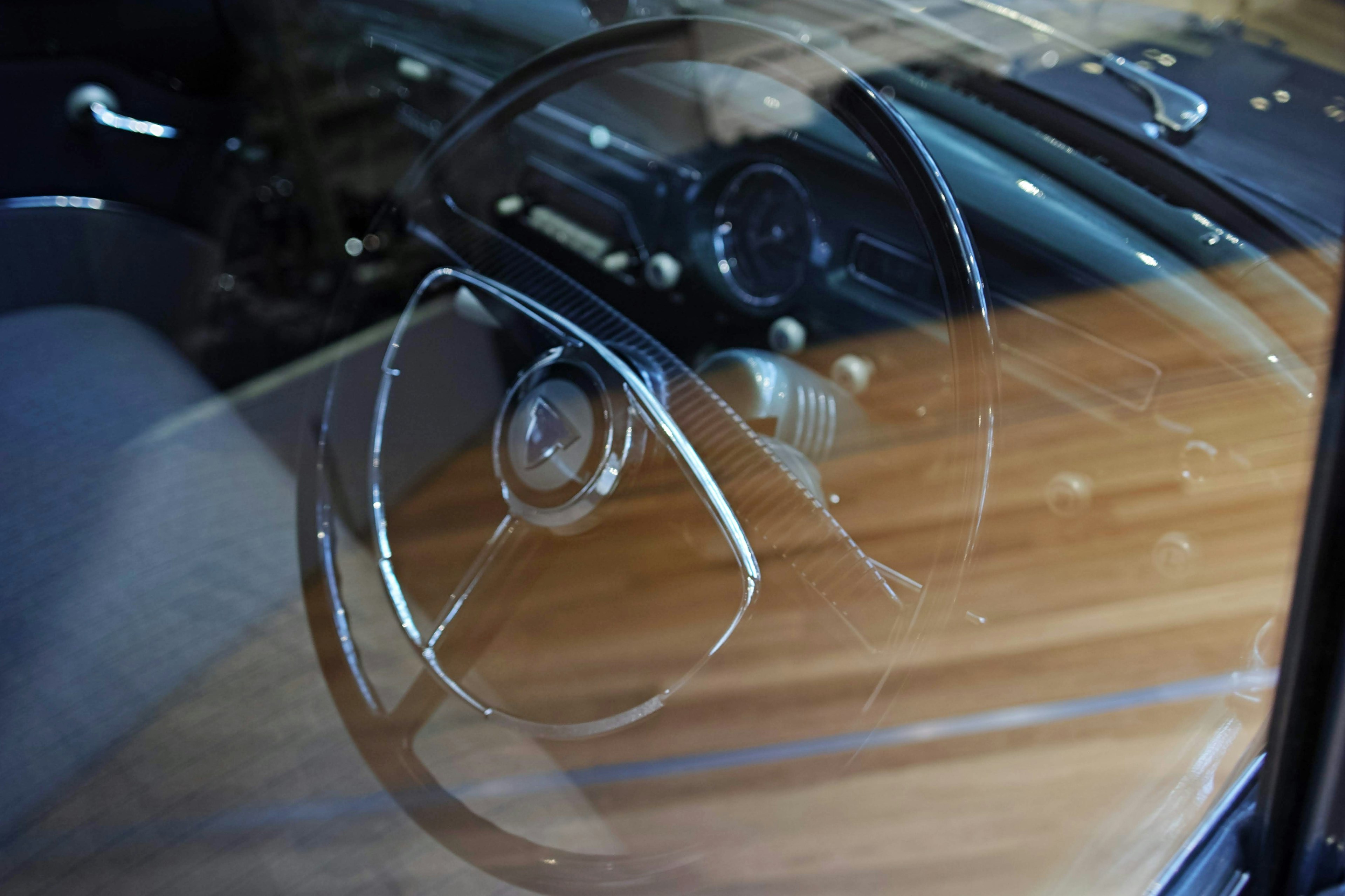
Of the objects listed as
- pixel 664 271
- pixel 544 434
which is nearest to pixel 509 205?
pixel 664 271

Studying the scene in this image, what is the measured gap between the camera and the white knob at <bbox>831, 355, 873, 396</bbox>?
1.07 m

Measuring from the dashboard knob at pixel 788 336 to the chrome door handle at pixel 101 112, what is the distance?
4.07 feet

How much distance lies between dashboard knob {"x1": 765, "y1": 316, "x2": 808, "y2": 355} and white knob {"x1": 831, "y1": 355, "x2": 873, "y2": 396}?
0.06 metres

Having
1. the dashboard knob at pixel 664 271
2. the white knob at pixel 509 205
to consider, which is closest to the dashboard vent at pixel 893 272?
the dashboard knob at pixel 664 271

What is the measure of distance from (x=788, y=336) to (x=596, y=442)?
0.45 meters

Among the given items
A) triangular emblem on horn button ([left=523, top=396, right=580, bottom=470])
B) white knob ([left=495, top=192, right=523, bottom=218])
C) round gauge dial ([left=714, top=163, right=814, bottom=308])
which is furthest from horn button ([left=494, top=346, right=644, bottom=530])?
white knob ([left=495, top=192, right=523, bottom=218])

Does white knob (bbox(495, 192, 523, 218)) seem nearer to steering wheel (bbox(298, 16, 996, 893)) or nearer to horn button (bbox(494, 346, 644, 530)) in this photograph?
steering wheel (bbox(298, 16, 996, 893))

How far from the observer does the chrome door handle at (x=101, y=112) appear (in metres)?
1.65

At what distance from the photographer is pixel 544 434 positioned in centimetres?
79

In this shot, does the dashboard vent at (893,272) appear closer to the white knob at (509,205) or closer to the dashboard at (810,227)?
the dashboard at (810,227)

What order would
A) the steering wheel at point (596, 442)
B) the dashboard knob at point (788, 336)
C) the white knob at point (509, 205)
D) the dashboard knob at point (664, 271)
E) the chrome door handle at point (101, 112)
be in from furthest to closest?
the chrome door handle at point (101, 112)
the white knob at point (509, 205)
the dashboard knob at point (664, 271)
the dashboard knob at point (788, 336)
the steering wheel at point (596, 442)

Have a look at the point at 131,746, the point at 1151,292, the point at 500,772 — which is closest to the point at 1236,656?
the point at 1151,292

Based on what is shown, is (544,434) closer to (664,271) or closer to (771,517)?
(771,517)

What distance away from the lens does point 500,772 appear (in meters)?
0.94
